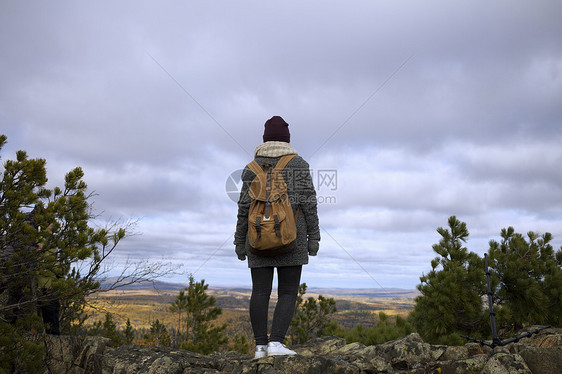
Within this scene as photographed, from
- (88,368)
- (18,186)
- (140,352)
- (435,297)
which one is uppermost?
(18,186)

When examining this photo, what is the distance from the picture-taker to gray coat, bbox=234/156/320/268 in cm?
377

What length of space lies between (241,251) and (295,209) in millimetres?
777

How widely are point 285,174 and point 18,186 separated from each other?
3294 mm

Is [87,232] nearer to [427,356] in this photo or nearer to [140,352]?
[140,352]

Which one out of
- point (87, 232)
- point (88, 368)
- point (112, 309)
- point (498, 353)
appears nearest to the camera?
point (498, 353)

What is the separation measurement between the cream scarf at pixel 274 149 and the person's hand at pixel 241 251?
3.37 feet

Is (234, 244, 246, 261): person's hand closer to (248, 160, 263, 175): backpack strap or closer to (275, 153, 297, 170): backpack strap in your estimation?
(248, 160, 263, 175): backpack strap

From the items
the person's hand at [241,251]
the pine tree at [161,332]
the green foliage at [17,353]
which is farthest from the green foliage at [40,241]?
the pine tree at [161,332]

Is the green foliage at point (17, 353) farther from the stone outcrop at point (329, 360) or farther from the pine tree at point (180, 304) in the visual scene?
the pine tree at point (180, 304)

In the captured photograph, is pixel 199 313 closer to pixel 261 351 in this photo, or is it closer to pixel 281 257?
pixel 261 351

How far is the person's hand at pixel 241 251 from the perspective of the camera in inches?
160

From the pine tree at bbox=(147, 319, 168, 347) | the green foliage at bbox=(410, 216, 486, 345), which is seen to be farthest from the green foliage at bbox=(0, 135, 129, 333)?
the pine tree at bbox=(147, 319, 168, 347)

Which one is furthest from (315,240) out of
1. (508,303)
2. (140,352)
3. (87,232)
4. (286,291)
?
(508,303)

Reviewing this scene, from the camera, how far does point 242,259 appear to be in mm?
4059
